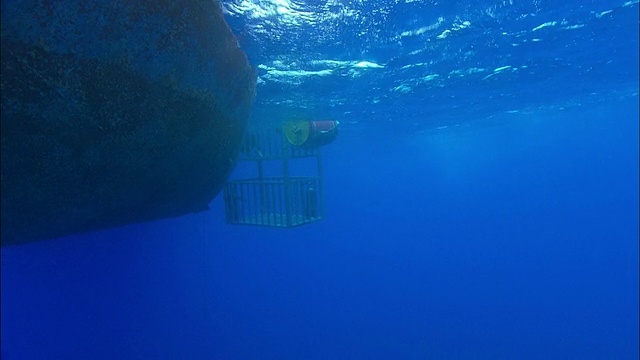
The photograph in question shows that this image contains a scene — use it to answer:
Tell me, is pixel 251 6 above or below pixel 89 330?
above

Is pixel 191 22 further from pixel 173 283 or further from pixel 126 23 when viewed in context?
pixel 173 283

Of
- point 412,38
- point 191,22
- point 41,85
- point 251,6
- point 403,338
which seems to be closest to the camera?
point 41,85

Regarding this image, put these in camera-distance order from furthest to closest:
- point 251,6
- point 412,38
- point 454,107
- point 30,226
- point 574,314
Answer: point 574,314 → point 454,107 → point 412,38 → point 251,6 → point 30,226

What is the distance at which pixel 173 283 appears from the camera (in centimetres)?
1496

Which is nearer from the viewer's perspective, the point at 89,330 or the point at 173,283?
the point at 89,330

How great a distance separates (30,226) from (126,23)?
11.3 feet

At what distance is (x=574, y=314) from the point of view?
32656 millimetres

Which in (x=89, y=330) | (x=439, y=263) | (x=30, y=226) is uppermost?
(x=30, y=226)

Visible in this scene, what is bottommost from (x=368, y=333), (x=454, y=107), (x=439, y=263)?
(x=439, y=263)

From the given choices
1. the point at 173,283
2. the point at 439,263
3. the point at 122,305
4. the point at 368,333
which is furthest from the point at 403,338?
the point at 439,263

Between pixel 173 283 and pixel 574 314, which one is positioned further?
pixel 574 314

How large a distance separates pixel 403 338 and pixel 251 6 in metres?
27.3

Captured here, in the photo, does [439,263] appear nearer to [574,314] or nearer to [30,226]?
[574,314]

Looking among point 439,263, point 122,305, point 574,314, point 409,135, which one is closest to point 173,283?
point 122,305
